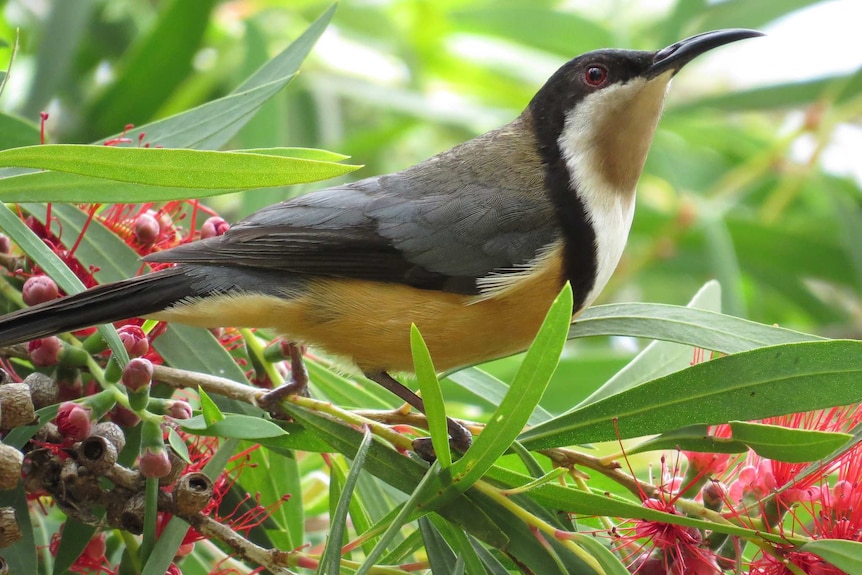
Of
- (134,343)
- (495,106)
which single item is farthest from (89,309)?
(495,106)

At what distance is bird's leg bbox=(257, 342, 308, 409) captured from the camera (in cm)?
207

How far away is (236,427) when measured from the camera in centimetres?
173

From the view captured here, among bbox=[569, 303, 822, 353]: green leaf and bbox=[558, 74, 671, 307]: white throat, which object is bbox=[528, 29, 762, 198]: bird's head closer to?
bbox=[558, 74, 671, 307]: white throat

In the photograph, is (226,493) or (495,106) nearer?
(226,493)

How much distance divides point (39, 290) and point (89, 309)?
162 millimetres

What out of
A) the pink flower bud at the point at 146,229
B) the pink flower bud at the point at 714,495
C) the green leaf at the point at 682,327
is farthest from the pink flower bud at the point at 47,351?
the pink flower bud at the point at 714,495

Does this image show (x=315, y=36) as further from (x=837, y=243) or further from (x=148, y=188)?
(x=837, y=243)

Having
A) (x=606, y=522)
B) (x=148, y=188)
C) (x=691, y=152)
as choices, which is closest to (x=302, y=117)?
(x=691, y=152)

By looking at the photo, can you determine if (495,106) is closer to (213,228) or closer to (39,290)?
(213,228)

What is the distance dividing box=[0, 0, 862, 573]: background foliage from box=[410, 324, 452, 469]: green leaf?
1.55 meters

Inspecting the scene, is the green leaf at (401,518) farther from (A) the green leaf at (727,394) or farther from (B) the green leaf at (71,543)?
(B) the green leaf at (71,543)

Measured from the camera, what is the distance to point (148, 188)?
6.50 feet

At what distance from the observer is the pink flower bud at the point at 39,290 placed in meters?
2.08

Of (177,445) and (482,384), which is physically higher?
(482,384)
